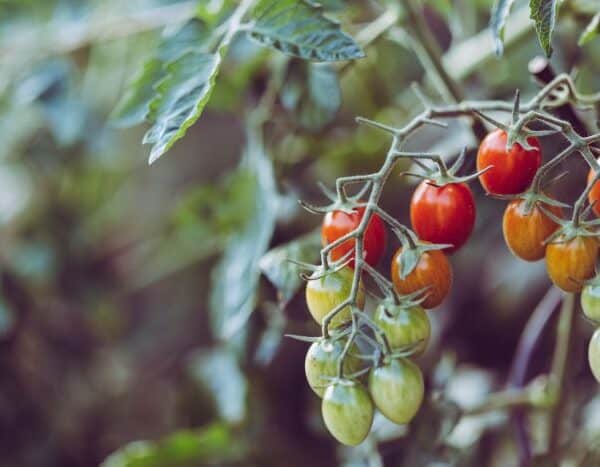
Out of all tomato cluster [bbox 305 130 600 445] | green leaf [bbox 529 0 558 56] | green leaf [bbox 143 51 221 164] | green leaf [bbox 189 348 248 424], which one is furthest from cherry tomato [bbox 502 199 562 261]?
green leaf [bbox 189 348 248 424]

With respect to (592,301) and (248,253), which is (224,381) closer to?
(248,253)

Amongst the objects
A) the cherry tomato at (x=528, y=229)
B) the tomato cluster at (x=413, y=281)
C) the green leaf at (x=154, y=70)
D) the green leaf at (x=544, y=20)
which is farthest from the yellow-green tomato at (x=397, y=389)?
the green leaf at (x=154, y=70)

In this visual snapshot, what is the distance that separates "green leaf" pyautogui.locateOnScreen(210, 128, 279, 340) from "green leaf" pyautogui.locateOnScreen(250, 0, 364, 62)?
199 mm

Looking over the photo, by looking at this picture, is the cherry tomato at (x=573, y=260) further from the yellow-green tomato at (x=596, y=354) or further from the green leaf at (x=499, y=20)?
the green leaf at (x=499, y=20)

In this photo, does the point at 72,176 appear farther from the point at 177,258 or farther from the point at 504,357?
the point at 504,357

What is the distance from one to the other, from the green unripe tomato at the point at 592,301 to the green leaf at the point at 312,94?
0.34m

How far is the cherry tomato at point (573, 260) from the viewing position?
565 millimetres

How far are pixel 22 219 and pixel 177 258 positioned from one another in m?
0.26

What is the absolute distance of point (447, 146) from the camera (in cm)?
91

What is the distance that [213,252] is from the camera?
1406 millimetres

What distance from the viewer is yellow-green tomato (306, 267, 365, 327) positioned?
0.59m

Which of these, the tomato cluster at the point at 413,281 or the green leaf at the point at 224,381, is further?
the green leaf at the point at 224,381

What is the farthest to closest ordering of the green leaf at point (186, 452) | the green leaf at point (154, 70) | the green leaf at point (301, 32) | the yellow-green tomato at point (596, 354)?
the green leaf at point (186, 452) → the green leaf at point (154, 70) → the green leaf at point (301, 32) → the yellow-green tomato at point (596, 354)

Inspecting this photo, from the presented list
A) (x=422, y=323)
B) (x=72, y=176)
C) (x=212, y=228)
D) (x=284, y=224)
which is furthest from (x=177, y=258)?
(x=422, y=323)
